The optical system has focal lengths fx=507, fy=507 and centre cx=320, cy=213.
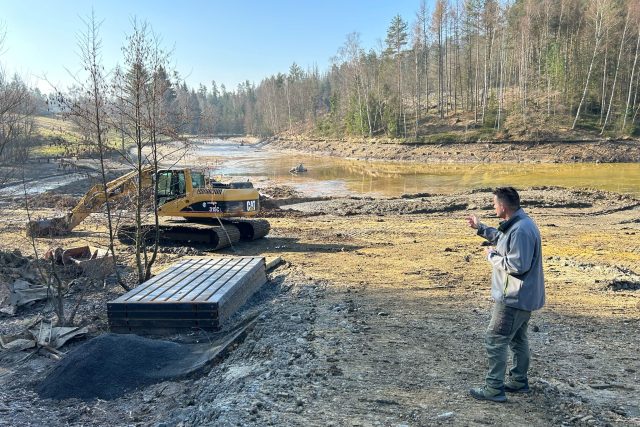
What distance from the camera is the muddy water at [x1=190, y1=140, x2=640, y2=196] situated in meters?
29.5

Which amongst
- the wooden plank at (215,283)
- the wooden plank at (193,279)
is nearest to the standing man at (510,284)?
the wooden plank at (215,283)

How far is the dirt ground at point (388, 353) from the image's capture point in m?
4.23

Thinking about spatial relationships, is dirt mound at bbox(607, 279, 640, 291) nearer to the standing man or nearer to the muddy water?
the standing man

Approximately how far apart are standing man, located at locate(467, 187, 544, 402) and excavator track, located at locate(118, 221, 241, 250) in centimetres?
959

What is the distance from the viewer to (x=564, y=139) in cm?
4719

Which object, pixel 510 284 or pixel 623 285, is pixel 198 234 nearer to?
pixel 623 285

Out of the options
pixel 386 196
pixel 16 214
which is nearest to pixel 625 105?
pixel 386 196

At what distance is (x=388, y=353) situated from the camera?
217 inches

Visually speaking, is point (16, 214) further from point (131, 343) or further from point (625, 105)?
point (625, 105)

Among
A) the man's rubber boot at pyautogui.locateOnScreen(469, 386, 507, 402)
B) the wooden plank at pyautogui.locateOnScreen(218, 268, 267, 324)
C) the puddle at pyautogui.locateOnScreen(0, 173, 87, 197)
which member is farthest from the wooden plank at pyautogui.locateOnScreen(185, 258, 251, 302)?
the puddle at pyautogui.locateOnScreen(0, 173, 87, 197)

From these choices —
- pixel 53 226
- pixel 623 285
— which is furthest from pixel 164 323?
pixel 53 226

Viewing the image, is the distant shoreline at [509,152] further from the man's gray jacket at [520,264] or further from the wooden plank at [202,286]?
the man's gray jacket at [520,264]

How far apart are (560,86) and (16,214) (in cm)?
5537

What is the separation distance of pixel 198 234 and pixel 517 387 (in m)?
10.5
